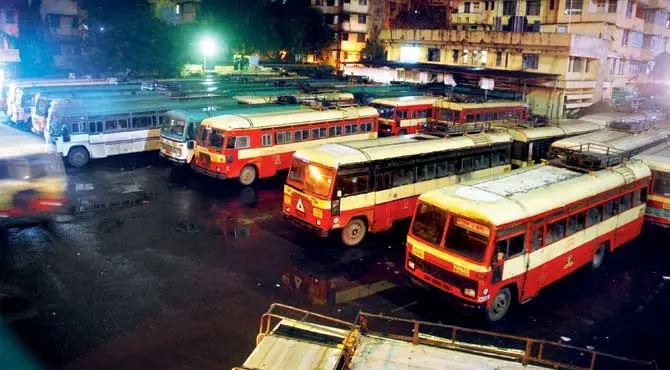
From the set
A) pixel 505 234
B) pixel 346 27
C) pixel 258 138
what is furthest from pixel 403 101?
pixel 346 27

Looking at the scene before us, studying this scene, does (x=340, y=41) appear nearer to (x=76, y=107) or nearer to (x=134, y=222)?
(x=76, y=107)

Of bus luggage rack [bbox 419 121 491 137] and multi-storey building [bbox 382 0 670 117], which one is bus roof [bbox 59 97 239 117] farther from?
multi-storey building [bbox 382 0 670 117]

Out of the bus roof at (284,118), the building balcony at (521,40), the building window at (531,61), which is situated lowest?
the bus roof at (284,118)

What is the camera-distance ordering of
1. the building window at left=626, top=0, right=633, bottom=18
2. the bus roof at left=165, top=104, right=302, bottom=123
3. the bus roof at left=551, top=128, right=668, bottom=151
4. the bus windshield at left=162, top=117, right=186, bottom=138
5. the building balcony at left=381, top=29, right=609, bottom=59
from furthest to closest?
the building window at left=626, top=0, right=633, bottom=18
the building balcony at left=381, top=29, right=609, bottom=59
the bus roof at left=165, top=104, right=302, bottom=123
the bus windshield at left=162, top=117, right=186, bottom=138
the bus roof at left=551, top=128, right=668, bottom=151

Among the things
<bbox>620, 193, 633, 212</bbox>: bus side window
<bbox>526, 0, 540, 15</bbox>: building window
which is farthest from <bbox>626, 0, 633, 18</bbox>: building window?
<bbox>620, 193, 633, 212</bbox>: bus side window

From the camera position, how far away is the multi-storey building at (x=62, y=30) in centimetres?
5175

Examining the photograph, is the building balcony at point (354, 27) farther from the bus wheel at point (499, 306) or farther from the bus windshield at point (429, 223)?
the bus wheel at point (499, 306)

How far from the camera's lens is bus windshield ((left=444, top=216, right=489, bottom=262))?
10578 millimetres

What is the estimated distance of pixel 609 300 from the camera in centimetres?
1286

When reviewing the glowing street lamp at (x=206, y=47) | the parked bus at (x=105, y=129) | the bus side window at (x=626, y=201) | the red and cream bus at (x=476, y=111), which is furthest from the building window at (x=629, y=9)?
the bus side window at (x=626, y=201)

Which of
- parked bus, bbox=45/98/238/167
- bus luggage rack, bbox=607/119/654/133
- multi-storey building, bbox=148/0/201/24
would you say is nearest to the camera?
bus luggage rack, bbox=607/119/654/133

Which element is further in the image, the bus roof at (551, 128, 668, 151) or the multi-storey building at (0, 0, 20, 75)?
the multi-storey building at (0, 0, 20, 75)

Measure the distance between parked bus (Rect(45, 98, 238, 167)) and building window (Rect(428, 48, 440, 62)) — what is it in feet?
101

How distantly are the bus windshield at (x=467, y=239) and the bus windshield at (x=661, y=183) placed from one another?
8892mm
